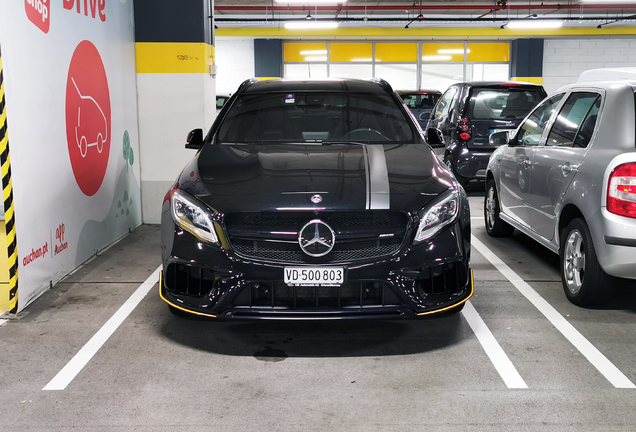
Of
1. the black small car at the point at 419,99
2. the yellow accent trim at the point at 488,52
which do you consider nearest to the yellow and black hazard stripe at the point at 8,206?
the black small car at the point at 419,99

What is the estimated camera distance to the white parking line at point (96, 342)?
3.14 m

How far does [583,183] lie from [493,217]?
241 centimetres

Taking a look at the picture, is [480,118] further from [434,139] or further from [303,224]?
[303,224]

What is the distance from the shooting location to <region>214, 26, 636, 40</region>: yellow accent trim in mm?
24375

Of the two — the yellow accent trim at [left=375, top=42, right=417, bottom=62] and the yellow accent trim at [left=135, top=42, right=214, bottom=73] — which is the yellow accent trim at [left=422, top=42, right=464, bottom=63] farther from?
the yellow accent trim at [left=135, top=42, right=214, bottom=73]

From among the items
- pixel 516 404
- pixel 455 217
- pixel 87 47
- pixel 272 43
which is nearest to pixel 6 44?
pixel 87 47

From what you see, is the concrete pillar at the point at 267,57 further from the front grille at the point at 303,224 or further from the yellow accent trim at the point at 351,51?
the front grille at the point at 303,224

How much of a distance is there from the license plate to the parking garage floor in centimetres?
39

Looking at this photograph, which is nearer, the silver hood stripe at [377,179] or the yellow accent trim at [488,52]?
the silver hood stripe at [377,179]

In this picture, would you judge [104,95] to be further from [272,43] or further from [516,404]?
[272,43]

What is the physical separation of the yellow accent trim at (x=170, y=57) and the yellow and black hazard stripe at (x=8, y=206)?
318cm

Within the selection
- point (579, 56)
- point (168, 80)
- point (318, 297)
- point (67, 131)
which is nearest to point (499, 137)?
point (318, 297)

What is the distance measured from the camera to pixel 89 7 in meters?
5.52

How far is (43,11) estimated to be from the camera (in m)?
4.54
